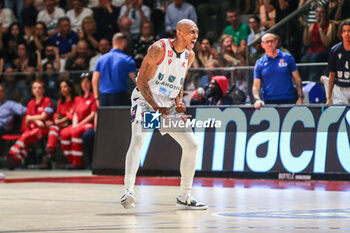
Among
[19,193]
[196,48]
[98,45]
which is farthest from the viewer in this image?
[98,45]

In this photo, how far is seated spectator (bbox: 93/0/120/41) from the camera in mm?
19312

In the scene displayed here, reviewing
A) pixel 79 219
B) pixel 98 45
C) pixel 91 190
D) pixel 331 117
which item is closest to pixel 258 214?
pixel 79 219

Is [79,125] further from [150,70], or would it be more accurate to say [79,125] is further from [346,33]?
[150,70]

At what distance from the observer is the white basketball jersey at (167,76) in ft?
28.0

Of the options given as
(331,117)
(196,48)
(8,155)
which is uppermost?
(196,48)

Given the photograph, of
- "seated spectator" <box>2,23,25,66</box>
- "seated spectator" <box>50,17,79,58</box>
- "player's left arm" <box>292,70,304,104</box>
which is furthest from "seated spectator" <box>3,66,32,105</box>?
"player's left arm" <box>292,70,304,104</box>

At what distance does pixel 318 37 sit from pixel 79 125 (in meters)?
5.36

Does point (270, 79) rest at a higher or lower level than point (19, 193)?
higher

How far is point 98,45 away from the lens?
1895 cm

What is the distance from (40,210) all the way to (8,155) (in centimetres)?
926

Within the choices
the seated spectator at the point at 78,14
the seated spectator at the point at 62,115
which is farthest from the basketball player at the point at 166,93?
the seated spectator at the point at 78,14

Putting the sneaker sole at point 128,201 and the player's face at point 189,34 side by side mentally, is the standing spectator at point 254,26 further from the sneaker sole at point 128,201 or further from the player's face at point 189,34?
the sneaker sole at point 128,201

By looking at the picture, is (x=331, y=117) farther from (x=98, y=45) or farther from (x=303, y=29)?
(x=98, y=45)

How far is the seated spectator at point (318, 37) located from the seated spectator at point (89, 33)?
19.5 ft
